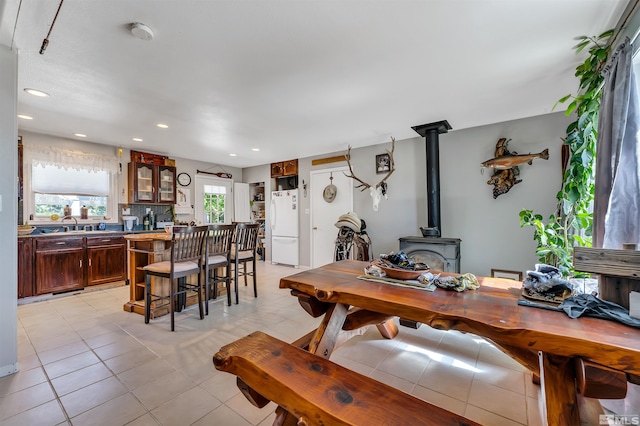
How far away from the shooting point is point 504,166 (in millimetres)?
3414

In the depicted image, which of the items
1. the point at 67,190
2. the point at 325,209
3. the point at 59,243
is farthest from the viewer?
the point at 325,209

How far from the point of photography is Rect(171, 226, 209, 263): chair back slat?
2723 millimetres

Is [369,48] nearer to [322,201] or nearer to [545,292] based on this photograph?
[545,292]

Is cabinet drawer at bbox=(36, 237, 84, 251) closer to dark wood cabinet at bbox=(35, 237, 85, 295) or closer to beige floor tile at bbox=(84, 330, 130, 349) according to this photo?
dark wood cabinet at bbox=(35, 237, 85, 295)

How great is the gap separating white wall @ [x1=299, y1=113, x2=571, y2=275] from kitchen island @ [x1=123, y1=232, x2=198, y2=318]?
3.21 metres

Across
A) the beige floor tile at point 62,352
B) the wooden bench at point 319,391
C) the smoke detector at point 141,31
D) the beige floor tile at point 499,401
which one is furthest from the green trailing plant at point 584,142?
the beige floor tile at point 62,352

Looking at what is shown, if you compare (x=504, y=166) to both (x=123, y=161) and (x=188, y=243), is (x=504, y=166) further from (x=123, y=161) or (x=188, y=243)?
(x=123, y=161)

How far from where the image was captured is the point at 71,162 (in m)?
4.24

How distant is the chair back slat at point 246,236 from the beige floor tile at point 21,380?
203 cm

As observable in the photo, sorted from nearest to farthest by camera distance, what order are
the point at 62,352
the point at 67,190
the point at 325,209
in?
the point at 62,352
the point at 67,190
the point at 325,209

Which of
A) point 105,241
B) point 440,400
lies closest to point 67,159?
point 105,241

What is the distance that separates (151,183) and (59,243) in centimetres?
167

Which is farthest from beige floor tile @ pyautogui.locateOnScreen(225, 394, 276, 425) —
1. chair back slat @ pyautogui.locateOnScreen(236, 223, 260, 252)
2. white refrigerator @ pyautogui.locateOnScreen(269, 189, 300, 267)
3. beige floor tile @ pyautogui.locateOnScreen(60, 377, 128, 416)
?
white refrigerator @ pyautogui.locateOnScreen(269, 189, 300, 267)

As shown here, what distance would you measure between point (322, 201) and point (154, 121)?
10.2 ft
